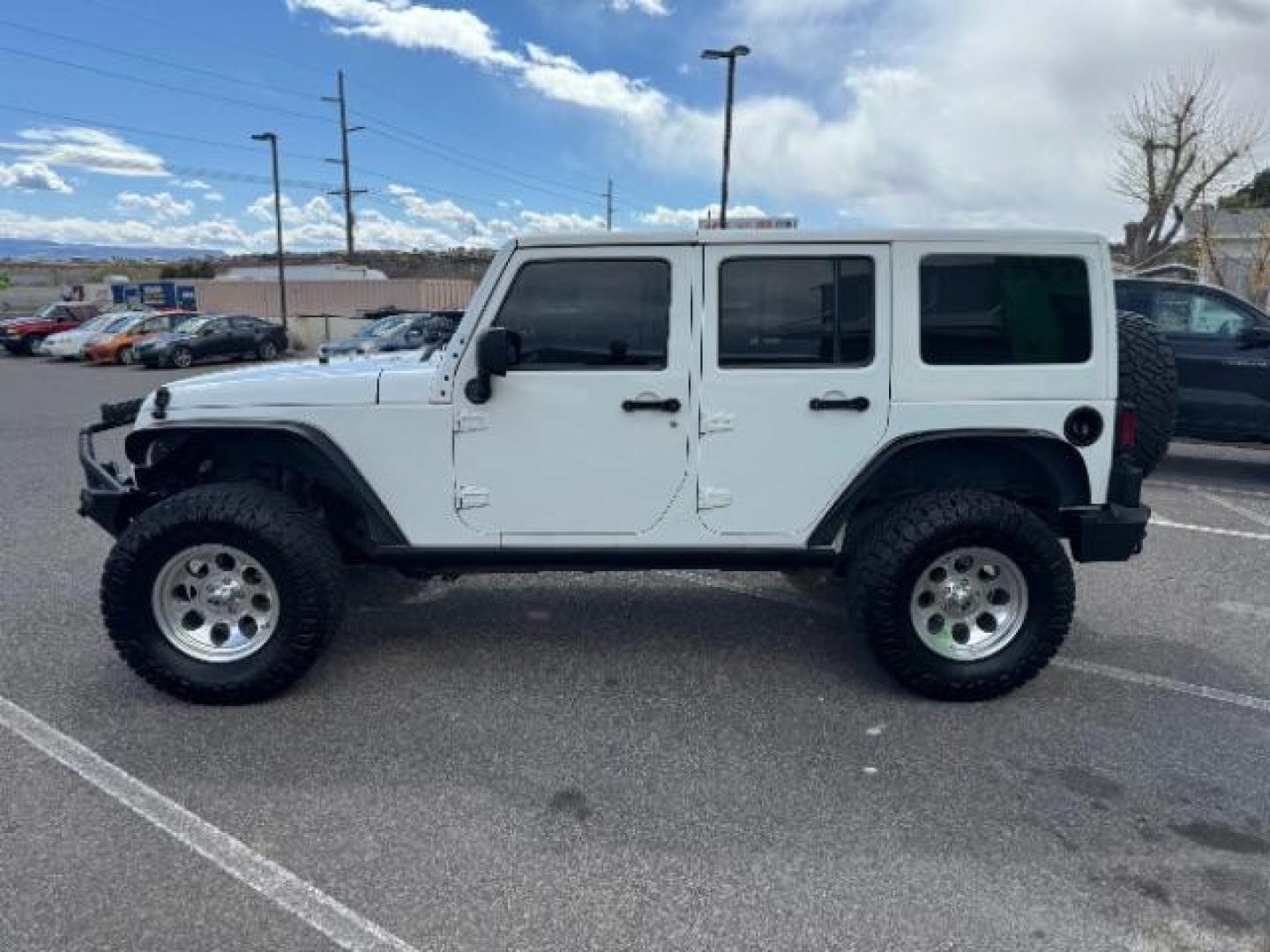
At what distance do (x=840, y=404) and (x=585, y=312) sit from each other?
1.12 m

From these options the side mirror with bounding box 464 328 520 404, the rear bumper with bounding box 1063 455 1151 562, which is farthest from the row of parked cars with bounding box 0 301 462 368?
the rear bumper with bounding box 1063 455 1151 562

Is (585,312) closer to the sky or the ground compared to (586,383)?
closer to the sky

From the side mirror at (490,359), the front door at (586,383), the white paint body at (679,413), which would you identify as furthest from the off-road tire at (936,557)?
the side mirror at (490,359)

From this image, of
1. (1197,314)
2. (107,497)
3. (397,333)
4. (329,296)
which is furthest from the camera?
(329,296)

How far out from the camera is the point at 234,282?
136 ft

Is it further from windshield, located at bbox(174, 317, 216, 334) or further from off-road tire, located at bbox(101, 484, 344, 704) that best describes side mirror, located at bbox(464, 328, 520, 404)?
windshield, located at bbox(174, 317, 216, 334)

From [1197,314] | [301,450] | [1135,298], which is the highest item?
[1135,298]

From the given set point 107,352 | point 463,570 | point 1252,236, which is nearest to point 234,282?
point 107,352

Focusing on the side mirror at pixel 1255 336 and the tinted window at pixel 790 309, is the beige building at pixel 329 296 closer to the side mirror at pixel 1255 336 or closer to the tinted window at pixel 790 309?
the side mirror at pixel 1255 336

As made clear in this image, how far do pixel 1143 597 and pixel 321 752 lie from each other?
448 cm

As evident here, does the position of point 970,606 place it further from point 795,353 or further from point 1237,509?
point 1237,509

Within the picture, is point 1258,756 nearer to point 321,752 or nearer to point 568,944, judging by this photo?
point 568,944

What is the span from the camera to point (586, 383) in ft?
11.8

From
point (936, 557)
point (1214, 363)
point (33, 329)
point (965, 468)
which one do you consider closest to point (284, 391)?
point (936, 557)
